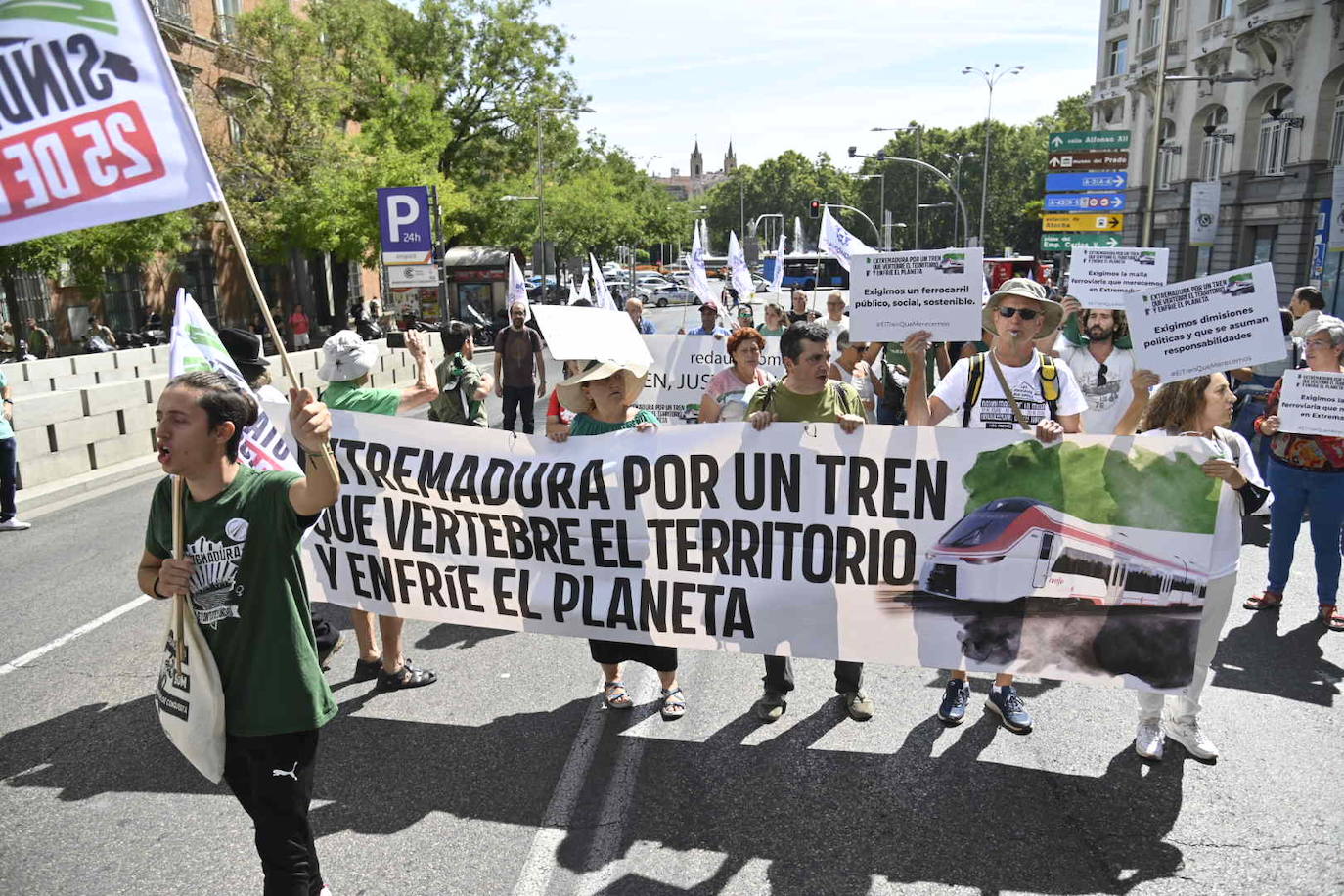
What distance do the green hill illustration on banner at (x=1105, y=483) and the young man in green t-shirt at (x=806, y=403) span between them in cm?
74

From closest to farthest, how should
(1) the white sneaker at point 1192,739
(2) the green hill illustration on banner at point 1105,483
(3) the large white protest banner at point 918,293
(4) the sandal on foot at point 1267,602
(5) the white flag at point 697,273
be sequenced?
1. (2) the green hill illustration on banner at point 1105,483
2. (1) the white sneaker at point 1192,739
3. (3) the large white protest banner at point 918,293
4. (4) the sandal on foot at point 1267,602
5. (5) the white flag at point 697,273

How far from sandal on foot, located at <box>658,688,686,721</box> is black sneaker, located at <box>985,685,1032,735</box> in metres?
1.49

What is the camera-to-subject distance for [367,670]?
5.36 meters

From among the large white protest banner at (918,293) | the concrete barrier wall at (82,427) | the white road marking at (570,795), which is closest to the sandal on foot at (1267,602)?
the large white protest banner at (918,293)

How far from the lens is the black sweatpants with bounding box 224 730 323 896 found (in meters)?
2.92

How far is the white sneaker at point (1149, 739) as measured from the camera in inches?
166

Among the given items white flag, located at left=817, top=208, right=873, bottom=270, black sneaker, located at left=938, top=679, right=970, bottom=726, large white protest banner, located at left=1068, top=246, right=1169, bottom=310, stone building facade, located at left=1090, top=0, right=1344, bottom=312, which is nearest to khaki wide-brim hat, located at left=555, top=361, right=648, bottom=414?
black sneaker, located at left=938, top=679, right=970, bottom=726

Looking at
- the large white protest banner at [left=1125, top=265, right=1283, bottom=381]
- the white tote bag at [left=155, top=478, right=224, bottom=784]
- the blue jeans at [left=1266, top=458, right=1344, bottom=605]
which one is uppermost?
the large white protest banner at [left=1125, top=265, right=1283, bottom=381]

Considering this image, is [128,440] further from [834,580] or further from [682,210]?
[682,210]

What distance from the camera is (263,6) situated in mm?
29641

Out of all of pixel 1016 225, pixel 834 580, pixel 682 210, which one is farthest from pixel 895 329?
pixel 682 210

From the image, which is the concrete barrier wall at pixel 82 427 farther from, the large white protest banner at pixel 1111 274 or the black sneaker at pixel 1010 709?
the black sneaker at pixel 1010 709

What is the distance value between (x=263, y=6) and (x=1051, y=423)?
31969 millimetres

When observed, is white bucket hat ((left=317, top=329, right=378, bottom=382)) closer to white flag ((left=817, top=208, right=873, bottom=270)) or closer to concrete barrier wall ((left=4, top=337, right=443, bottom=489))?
concrete barrier wall ((left=4, top=337, right=443, bottom=489))
